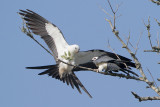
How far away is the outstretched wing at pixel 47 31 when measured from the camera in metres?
7.39

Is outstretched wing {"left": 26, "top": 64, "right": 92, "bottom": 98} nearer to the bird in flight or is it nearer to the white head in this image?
the bird in flight

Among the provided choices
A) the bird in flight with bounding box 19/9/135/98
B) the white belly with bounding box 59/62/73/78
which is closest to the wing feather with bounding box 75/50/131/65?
the bird in flight with bounding box 19/9/135/98

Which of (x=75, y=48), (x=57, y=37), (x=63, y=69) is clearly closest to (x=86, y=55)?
(x=75, y=48)

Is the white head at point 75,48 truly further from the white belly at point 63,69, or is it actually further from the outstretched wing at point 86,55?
the white belly at point 63,69

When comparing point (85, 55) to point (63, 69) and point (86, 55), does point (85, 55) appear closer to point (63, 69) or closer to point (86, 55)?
point (86, 55)

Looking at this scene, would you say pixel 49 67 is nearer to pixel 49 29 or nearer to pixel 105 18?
pixel 49 29

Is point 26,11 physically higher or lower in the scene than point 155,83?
higher

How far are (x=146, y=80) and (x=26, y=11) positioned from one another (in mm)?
4591

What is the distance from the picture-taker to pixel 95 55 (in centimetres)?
710

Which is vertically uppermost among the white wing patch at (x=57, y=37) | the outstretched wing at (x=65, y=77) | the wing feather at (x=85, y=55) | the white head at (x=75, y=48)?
the white wing patch at (x=57, y=37)

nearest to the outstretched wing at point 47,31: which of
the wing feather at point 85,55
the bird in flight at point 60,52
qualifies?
the bird in flight at point 60,52

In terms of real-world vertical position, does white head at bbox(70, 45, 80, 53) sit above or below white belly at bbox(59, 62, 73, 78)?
above

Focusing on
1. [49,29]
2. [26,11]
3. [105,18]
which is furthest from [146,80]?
[26,11]

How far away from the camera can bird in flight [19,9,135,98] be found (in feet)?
22.9
